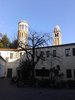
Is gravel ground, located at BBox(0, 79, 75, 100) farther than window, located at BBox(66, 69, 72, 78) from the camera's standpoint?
No

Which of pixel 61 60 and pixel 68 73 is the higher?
pixel 61 60

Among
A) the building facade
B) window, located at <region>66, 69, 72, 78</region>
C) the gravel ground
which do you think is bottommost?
the gravel ground

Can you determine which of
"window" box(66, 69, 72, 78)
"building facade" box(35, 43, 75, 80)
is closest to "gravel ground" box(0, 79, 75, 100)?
"building facade" box(35, 43, 75, 80)

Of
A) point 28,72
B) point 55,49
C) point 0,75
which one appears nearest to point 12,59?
point 0,75

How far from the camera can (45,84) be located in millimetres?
24109

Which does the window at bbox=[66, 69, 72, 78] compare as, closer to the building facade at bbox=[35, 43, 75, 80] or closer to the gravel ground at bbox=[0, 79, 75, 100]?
the building facade at bbox=[35, 43, 75, 80]

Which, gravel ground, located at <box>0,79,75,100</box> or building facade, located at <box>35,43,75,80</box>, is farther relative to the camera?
building facade, located at <box>35,43,75,80</box>

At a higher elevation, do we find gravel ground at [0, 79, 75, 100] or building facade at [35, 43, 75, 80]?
building facade at [35, 43, 75, 80]

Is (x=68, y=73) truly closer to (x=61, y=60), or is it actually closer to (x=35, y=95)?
(x=61, y=60)

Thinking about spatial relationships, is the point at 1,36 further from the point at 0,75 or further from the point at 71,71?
the point at 71,71

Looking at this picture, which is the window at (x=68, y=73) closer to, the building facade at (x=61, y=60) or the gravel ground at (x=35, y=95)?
the building facade at (x=61, y=60)

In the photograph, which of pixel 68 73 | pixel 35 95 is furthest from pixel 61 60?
pixel 35 95

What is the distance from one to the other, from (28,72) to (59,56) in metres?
10.4

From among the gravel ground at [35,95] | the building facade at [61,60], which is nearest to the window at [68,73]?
the building facade at [61,60]
